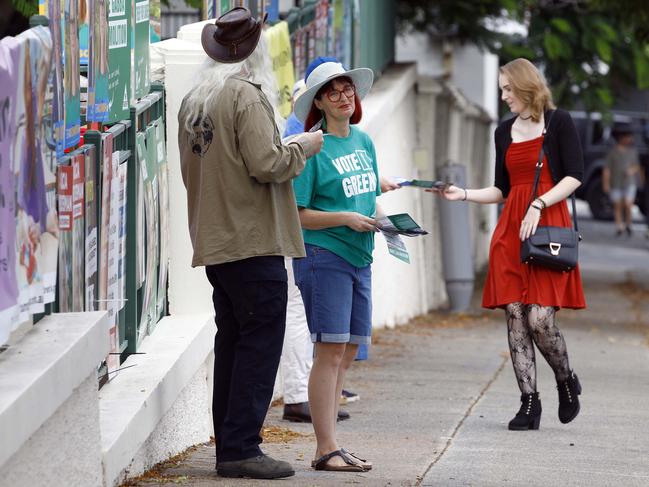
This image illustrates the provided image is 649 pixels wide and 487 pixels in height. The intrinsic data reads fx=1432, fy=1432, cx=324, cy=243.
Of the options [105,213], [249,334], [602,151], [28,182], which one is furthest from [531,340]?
[602,151]

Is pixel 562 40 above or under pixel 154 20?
under

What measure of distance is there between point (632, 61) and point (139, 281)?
12.9m

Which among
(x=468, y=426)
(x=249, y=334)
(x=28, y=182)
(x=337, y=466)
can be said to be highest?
(x=28, y=182)

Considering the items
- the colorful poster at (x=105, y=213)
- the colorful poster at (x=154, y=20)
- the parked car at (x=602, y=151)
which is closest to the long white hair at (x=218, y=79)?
the colorful poster at (x=105, y=213)

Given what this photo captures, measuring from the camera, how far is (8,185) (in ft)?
12.4

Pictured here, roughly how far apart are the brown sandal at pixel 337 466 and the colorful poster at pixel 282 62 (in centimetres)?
307

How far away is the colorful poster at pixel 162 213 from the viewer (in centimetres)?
641

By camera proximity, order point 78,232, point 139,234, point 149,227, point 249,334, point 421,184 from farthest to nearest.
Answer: point 421,184
point 149,227
point 139,234
point 249,334
point 78,232

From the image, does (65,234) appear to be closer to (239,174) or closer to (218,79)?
(239,174)

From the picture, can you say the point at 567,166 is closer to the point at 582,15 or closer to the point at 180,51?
the point at 180,51

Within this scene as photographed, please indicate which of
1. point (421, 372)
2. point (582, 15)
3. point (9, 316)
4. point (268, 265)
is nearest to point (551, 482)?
point (268, 265)

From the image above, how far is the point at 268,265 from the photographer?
499 cm

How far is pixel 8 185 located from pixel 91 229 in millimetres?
1204

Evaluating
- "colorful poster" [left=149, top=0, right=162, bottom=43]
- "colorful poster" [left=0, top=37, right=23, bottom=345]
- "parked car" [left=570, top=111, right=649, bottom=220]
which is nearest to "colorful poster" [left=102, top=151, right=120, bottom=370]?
"colorful poster" [left=0, top=37, right=23, bottom=345]
